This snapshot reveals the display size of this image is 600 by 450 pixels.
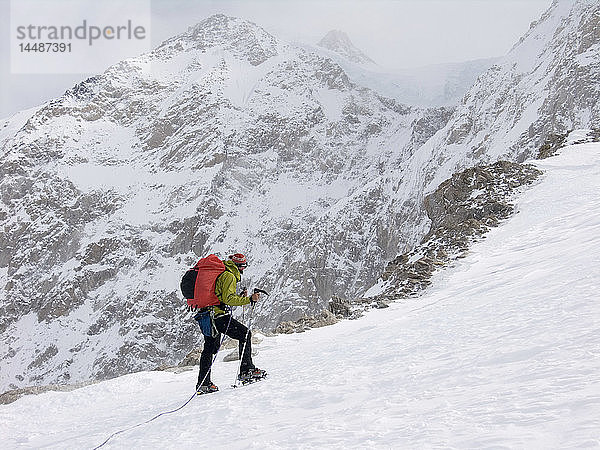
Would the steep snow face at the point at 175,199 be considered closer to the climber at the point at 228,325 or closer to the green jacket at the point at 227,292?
the climber at the point at 228,325

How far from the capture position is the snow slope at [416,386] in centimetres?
381

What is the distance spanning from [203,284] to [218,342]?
111 centimetres

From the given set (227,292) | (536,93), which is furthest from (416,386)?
(536,93)

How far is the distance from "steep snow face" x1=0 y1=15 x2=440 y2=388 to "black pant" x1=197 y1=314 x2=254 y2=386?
7858cm

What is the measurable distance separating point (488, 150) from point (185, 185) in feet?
324

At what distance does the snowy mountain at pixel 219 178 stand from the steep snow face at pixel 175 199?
1.61 feet

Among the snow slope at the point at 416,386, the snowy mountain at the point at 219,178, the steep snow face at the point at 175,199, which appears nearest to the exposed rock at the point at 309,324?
the snow slope at the point at 416,386

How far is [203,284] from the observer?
293 inches

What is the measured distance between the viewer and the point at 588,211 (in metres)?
13.9

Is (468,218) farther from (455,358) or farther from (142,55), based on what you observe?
(142,55)

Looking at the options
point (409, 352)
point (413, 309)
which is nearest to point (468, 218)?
point (413, 309)

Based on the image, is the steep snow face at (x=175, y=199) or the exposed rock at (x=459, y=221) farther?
the steep snow face at (x=175, y=199)

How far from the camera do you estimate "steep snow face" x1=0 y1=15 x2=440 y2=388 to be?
10488cm

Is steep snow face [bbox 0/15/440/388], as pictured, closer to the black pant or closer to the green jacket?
the black pant
